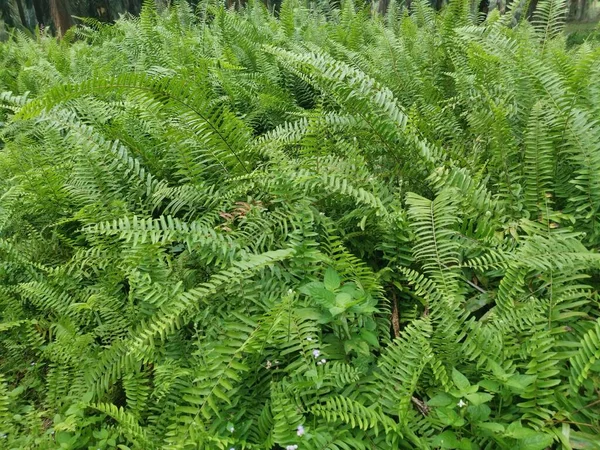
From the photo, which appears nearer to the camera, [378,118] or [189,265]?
[189,265]

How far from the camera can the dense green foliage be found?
1.38 metres

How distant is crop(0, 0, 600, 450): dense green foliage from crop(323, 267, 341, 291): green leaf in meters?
0.01

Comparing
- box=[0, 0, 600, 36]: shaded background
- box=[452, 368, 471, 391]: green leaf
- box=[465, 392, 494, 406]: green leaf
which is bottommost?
box=[0, 0, 600, 36]: shaded background

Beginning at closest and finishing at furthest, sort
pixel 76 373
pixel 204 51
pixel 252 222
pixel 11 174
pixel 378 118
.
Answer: pixel 76 373 → pixel 252 222 → pixel 378 118 → pixel 11 174 → pixel 204 51

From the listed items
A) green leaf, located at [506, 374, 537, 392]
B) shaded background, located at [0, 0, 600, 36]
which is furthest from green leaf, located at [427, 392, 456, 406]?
shaded background, located at [0, 0, 600, 36]

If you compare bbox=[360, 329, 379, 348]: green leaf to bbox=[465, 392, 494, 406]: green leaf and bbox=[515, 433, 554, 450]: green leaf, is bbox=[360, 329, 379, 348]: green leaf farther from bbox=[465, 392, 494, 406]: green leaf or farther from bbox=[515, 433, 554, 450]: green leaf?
bbox=[515, 433, 554, 450]: green leaf

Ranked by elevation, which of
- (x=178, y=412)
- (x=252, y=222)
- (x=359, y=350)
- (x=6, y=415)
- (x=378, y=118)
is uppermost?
(x=378, y=118)

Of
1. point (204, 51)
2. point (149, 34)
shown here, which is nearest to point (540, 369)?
point (204, 51)

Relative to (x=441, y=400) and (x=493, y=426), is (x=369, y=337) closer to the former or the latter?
(x=441, y=400)

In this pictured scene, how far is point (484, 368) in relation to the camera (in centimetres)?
142

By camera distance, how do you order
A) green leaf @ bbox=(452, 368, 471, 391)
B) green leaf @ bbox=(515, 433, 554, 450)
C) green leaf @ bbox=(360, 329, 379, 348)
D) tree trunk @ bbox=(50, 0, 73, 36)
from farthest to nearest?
tree trunk @ bbox=(50, 0, 73, 36) → green leaf @ bbox=(360, 329, 379, 348) → green leaf @ bbox=(452, 368, 471, 391) → green leaf @ bbox=(515, 433, 554, 450)

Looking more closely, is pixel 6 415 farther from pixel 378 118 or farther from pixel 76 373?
pixel 378 118

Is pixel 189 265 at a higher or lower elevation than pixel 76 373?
higher

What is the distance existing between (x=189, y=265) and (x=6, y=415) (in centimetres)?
83
